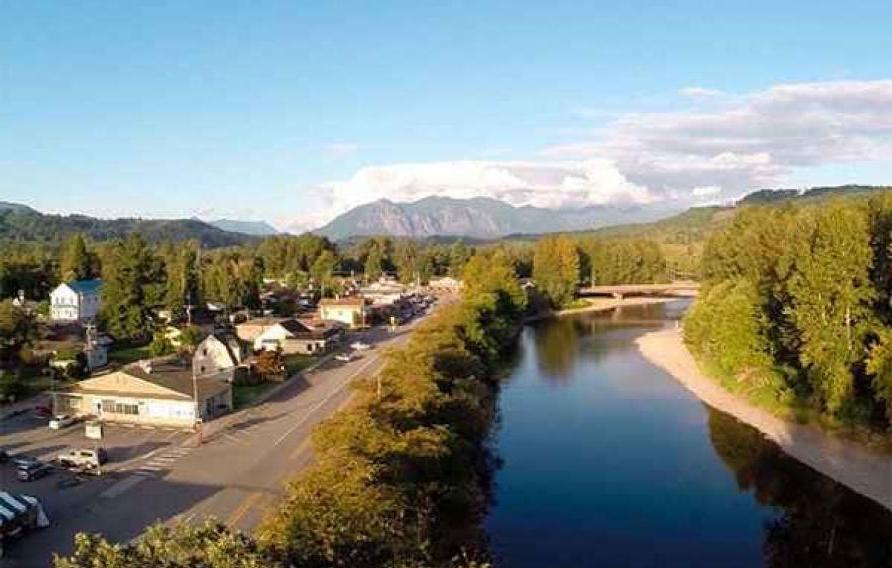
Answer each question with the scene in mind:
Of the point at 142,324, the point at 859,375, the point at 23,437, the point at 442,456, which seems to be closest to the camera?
the point at 442,456

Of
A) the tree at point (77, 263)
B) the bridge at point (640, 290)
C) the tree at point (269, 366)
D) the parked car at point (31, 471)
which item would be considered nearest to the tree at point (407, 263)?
the bridge at point (640, 290)

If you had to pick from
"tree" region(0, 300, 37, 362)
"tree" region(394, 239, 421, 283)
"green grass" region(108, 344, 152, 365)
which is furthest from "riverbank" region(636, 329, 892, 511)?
"tree" region(394, 239, 421, 283)

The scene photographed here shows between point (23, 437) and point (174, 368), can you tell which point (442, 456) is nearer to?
point (23, 437)

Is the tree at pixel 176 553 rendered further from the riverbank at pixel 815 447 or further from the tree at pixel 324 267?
the tree at pixel 324 267

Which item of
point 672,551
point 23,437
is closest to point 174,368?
point 23,437

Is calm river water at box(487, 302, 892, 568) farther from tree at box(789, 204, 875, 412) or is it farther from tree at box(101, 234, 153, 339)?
tree at box(101, 234, 153, 339)
